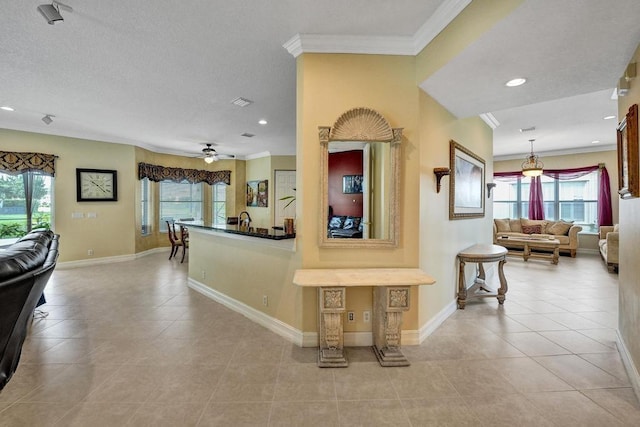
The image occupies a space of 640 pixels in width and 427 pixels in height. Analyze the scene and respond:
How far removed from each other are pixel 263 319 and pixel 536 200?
832 centimetres

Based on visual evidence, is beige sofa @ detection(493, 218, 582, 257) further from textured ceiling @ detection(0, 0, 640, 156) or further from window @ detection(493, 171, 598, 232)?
textured ceiling @ detection(0, 0, 640, 156)

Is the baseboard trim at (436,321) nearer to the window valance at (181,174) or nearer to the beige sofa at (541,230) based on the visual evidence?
the beige sofa at (541,230)

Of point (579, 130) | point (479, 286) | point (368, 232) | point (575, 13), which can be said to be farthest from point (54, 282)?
point (579, 130)

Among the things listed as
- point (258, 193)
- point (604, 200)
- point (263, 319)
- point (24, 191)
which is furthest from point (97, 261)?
point (604, 200)

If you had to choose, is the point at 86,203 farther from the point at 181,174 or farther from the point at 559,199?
the point at 559,199

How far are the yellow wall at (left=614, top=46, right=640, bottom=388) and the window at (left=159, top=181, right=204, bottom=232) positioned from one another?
28.1 feet

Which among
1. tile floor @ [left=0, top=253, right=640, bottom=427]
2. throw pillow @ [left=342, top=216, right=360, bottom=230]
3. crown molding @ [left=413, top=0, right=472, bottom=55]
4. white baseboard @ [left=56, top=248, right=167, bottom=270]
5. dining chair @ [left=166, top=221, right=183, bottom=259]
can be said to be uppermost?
crown molding @ [left=413, top=0, right=472, bottom=55]

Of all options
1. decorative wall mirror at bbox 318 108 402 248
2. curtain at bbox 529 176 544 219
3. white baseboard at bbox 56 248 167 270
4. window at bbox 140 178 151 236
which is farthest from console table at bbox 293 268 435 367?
curtain at bbox 529 176 544 219

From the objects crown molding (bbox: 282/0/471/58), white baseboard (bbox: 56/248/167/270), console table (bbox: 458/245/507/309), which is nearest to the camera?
crown molding (bbox: 282/0/471/58)

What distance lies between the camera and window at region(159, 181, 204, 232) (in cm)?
784

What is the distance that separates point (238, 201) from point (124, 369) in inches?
266

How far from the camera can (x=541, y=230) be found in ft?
24.5

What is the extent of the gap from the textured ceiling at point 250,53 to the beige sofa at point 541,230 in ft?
12.1

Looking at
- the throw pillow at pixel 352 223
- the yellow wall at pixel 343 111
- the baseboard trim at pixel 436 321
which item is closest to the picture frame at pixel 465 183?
the yellow wall at pixel 343 111
